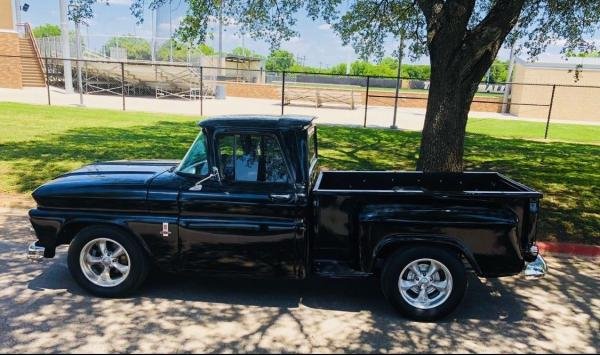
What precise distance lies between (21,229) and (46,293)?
2.40m

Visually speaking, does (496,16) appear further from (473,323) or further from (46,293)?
(46,293)

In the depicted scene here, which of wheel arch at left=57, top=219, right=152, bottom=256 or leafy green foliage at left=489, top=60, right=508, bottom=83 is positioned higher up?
leafy green foliage at left=489, top=60, right=508, bottom=83

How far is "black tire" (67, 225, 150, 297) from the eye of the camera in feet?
14.9

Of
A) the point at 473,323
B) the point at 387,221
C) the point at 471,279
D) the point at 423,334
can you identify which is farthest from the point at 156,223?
the point at 471,279

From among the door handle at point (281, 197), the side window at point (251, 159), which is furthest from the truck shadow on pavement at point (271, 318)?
the side window at point (251, 159)

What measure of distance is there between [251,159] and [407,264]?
5.39 feet

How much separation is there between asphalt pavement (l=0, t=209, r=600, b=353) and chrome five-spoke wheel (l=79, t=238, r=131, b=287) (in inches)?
7.4

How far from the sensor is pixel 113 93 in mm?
33031

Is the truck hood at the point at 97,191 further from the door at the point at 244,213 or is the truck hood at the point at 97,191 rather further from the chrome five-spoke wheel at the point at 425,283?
the chrome five-spoke wheel at the point at 425,283

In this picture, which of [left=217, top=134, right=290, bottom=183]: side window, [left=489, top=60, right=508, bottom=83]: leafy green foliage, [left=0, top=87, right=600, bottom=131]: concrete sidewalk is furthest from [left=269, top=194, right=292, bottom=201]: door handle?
[left=489, top=60, right=508, bottom=83]: leafy green foliage

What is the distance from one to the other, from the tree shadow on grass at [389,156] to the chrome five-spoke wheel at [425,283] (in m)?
3.13

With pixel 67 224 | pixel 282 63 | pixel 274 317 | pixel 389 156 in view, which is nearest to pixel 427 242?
pixel 274 317

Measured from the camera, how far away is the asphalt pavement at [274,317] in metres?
3.94

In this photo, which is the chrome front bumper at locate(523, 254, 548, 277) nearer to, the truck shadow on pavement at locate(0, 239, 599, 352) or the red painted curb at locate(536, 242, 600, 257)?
the truck shadow on pavement at locate(0, 239, 599, 352)
